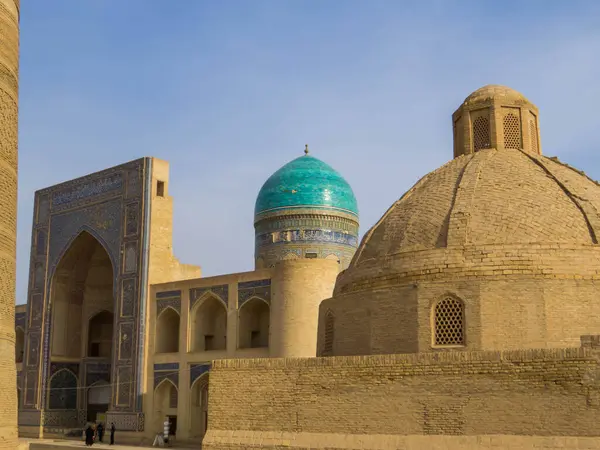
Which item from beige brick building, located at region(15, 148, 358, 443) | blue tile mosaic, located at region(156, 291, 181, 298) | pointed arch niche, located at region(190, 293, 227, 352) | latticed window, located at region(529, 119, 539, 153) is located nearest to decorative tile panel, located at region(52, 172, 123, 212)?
beige brick building, located at region(15, 148, 358, 443)

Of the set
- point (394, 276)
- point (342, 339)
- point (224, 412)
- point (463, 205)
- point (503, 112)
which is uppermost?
point (503, 112)

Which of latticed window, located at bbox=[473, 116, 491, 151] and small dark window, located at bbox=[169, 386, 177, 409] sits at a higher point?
latticed window, located at bbox=[473, 116, 491, 151]

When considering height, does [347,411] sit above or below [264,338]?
below

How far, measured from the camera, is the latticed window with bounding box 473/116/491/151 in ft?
47.3

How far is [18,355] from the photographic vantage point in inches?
1110

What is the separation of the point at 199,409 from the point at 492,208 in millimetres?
11251

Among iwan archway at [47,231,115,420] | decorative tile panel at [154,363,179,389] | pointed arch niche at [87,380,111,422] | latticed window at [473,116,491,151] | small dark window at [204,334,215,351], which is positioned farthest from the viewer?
pointed arch niche at [87,380,111,422]

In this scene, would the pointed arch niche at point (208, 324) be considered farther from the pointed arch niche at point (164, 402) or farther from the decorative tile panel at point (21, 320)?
the decorative tile panel at point (21, 320)

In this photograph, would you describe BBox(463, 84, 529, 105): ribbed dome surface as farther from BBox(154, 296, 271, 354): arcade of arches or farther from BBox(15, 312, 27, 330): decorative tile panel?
BBox(15, 312, 27, 330): decorative tile panel

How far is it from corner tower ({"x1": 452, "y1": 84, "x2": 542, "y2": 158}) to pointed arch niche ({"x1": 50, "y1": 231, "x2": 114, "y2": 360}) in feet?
45.2

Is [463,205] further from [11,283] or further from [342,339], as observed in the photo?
Result: [11,283]

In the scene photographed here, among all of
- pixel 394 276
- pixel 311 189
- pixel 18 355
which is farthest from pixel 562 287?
pixel 18 355

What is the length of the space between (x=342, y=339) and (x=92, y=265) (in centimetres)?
→ 1550

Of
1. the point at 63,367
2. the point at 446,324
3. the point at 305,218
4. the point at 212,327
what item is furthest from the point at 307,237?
the point at 446,324
